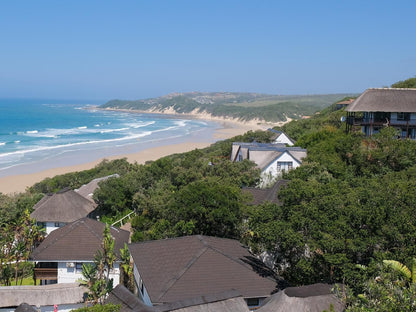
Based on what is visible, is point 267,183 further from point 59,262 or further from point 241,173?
point 59,262

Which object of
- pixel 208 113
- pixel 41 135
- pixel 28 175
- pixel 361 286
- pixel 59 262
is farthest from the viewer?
pixel 208 113

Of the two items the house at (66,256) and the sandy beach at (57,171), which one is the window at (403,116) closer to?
the house at (66,256)

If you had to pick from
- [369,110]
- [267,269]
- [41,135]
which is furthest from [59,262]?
[41,135]

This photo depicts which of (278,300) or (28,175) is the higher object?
(278,300)

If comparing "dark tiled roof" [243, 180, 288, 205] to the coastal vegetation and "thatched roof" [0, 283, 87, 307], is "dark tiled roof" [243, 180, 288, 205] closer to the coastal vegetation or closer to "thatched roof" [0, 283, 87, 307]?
the coastal vegetation

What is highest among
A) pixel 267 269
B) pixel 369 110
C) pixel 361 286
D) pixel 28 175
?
pixel 369 110

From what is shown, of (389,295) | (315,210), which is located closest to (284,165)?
(315,210)
